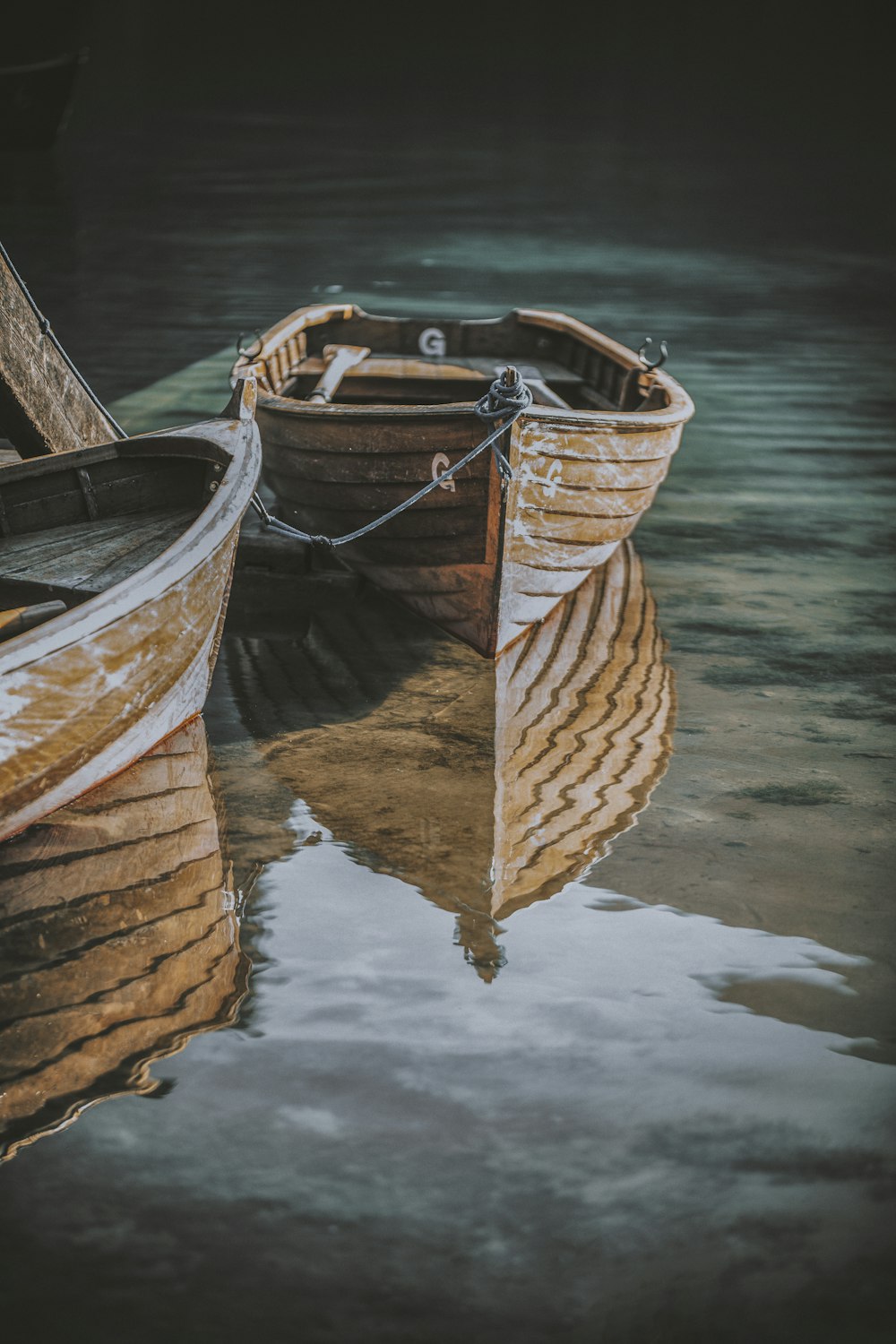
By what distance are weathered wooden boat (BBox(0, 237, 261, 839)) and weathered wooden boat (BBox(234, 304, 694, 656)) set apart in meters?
0.55

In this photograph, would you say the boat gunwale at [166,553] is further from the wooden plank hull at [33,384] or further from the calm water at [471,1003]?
the calm water at [471,1003]

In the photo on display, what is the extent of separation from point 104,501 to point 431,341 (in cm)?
342

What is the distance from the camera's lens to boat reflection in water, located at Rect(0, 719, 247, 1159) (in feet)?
8.75

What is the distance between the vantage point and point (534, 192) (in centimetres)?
2203

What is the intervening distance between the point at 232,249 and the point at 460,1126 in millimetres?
14904

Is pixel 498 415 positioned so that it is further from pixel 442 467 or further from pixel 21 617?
pixel 21 617

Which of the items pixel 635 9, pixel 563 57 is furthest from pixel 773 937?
pixel 635 9

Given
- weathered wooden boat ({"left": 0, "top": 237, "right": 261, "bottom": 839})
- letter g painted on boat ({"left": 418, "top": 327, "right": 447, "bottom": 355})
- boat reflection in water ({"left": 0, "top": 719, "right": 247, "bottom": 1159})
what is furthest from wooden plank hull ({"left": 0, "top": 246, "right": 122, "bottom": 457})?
letter g painted on boat ({"left": 418, "top": 327, "right": 447, "bottom": 355})

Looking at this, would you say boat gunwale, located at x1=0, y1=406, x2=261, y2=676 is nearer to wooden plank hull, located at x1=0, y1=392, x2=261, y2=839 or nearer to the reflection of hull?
wooden plank hull, located at x1=0, y1=392, x2=261, y2=839

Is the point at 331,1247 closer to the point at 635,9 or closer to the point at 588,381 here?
the point at 588,381

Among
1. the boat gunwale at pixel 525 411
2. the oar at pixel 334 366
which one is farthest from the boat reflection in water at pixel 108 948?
the oar at pixel 334 366

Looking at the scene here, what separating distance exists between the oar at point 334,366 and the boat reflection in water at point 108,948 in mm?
2687

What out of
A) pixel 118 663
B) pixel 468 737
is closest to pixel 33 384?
pixel 118 663

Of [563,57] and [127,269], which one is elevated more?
[563,57]
